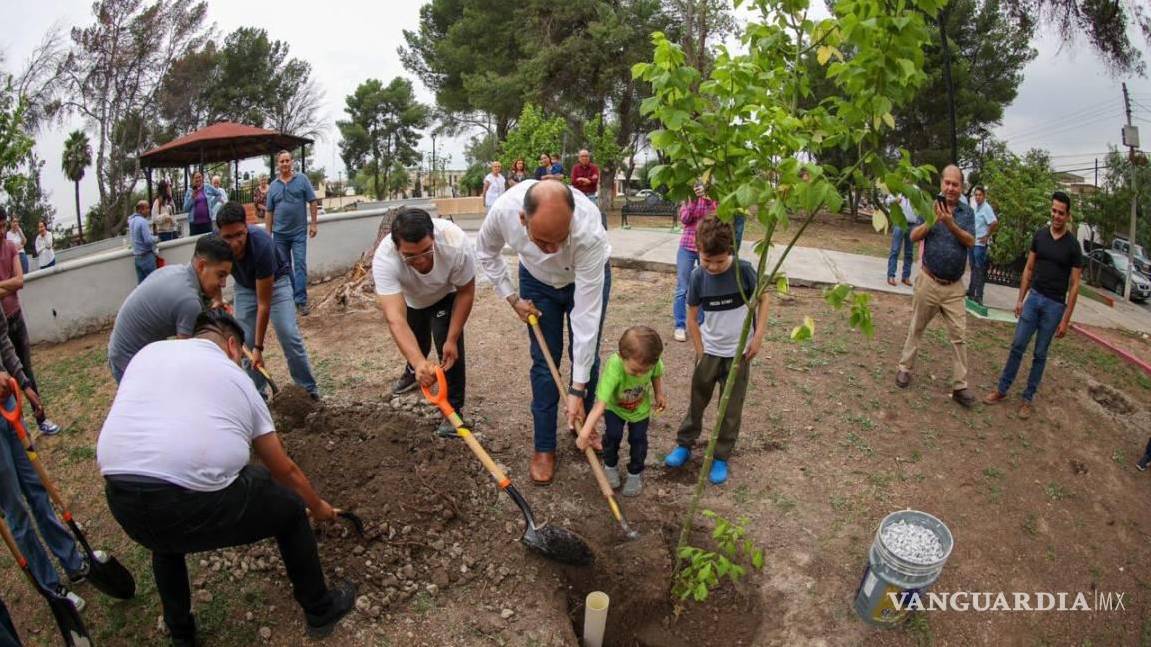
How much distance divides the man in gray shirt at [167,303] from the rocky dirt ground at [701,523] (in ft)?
3.50

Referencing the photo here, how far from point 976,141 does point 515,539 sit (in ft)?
73.7

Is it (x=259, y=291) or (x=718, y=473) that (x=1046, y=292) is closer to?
(x=718, y=473)

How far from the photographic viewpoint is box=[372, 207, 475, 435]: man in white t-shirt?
11.1ft

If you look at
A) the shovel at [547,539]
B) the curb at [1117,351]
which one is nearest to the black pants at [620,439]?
the shovel at [547,539]

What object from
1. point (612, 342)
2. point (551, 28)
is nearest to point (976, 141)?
point (551, 28)

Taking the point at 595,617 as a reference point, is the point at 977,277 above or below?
above

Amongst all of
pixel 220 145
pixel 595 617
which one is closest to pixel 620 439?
pixel 595 617

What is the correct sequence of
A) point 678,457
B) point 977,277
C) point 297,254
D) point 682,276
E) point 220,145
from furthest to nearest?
point 220,145 → point 977,277 → point 297,254 → point 682,276 → point 678,457

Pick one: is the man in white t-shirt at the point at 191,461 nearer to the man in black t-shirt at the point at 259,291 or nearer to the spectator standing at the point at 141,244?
the man in black t-shirt at the point at 259,291

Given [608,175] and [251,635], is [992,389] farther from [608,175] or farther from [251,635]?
[608,175]

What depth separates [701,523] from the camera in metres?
3.52

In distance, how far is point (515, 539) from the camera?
3.27 meters

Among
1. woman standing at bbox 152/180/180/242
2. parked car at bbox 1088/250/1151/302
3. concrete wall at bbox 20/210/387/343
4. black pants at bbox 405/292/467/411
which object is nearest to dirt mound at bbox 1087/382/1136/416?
black pants at bbox 405/292/467/411

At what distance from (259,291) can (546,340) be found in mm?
1991
